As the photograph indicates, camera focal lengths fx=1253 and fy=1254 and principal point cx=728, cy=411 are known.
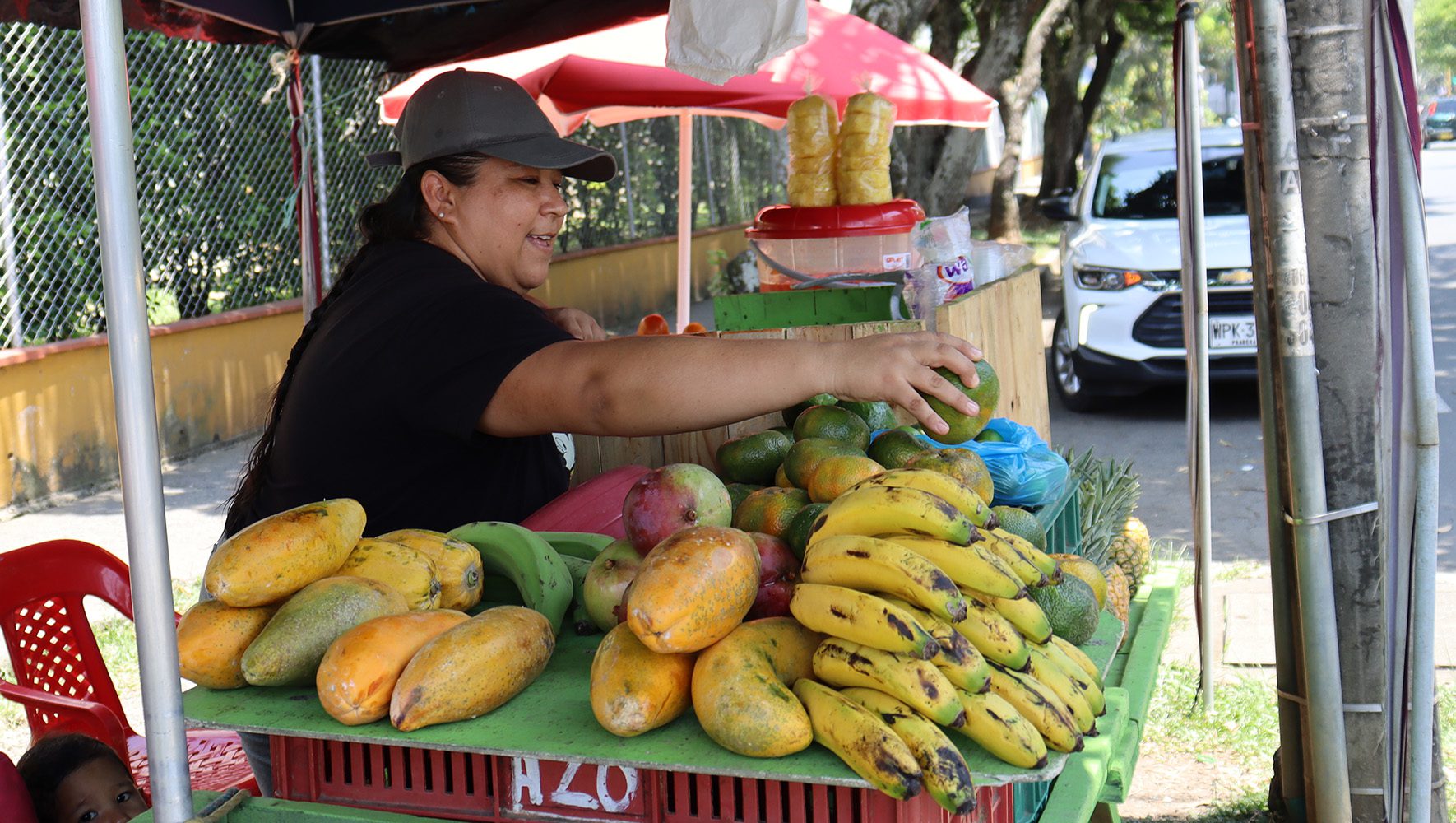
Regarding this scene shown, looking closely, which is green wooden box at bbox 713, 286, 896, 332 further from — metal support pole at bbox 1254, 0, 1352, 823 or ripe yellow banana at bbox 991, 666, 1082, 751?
ripe yellow banana at bbox 991, 666, 1082, 751

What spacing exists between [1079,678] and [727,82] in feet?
14.5

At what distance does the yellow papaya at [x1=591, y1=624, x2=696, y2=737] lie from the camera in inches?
64.7

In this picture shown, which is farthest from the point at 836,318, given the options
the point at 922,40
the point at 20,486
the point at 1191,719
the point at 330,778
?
the point at 922,40

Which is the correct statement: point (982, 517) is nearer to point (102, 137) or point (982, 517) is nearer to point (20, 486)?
point (102, 137)

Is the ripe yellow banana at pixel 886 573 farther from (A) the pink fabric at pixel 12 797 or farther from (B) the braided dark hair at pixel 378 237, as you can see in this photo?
(A) the pink fabric at pixel 12 797

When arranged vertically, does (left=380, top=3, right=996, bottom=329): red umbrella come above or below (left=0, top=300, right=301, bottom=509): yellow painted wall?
above

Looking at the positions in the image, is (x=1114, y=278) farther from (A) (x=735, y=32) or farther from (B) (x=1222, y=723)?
(A) (x=735, y=32)

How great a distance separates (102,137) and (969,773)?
1.36 metres

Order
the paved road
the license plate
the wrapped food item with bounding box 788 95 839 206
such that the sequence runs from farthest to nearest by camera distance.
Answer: the license plate → the paved road → the wrapped food item with bounding box 788 95 839 206

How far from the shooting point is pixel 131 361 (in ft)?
5.33

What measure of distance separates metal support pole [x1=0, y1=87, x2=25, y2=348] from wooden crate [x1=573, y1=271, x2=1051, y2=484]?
5384 millimetres

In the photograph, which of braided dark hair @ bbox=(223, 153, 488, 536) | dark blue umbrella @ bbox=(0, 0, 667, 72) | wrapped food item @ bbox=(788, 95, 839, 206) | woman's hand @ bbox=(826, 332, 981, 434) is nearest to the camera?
woman's hand @ bbox=(826, 332, 981, 434)

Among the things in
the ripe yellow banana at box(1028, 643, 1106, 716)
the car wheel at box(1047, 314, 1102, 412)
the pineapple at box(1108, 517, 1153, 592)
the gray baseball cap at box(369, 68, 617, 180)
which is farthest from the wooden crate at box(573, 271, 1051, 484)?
the car wheel at box(1047, 314, 1102, 412)

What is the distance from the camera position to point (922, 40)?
123 ft
